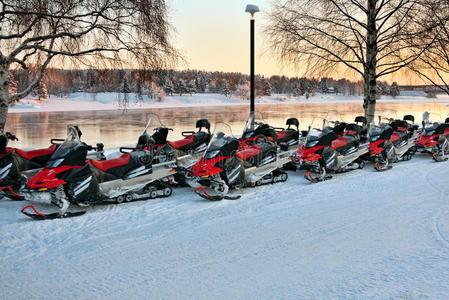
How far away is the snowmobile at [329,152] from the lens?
24.7ft

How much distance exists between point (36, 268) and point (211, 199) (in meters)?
2.81

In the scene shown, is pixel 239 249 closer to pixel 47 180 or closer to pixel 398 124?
pixel 47 180

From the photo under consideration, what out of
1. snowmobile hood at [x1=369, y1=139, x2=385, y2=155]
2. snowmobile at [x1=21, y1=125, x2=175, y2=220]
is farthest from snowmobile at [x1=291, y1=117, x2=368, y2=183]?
snowmobile at [x1=21, y1=125, x2=175, y2=220]

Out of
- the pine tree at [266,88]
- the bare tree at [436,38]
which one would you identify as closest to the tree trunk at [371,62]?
the bare tree at [436,38]

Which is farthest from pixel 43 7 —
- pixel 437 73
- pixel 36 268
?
pixel 437 73

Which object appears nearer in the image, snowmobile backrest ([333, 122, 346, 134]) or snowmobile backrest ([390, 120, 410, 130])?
snowmobile backrest ([333, 122, 346, 134])

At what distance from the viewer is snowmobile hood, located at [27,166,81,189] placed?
511 centimetres

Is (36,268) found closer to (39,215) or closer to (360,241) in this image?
(39,215)

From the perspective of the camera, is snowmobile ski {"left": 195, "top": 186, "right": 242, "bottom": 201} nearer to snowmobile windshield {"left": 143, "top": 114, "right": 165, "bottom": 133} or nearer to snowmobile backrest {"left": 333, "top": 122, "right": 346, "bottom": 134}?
snowmobile windshield {"left": 143, "top": 114, "right": 165, "bottom": 133}

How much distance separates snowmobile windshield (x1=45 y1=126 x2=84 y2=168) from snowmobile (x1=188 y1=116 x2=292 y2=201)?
1.80 m

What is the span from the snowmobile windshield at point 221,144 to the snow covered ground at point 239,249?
84 centimetres

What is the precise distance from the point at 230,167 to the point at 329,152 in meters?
2.39

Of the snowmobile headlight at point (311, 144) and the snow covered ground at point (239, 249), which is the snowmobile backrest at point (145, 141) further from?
the snowmobile headlight at point (311, 144)

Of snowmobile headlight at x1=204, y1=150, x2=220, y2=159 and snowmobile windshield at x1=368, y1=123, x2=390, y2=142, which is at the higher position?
snowmobile windshield at x1=368, y1=123, x2=390, y2=142
